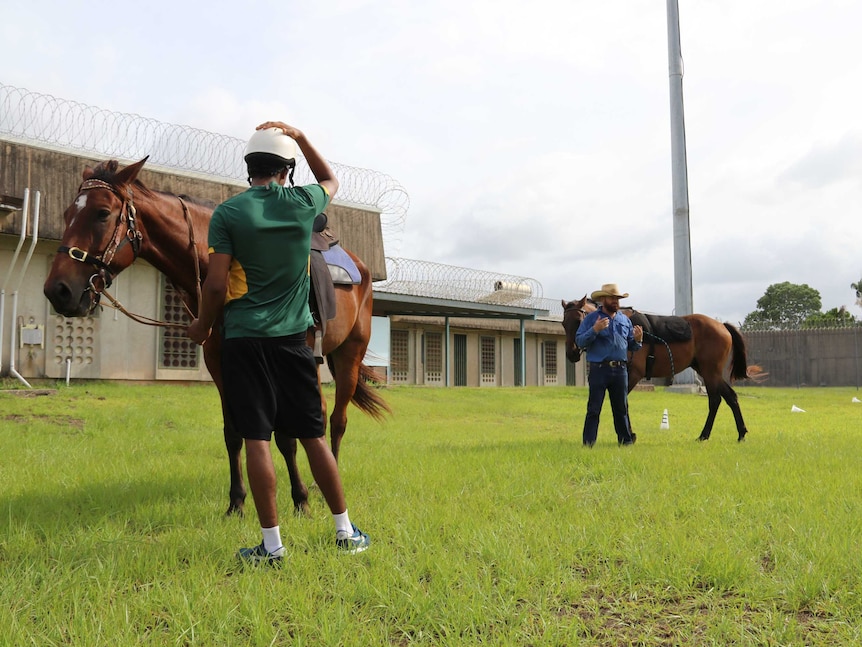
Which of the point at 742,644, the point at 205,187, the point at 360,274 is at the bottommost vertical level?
the point at 742,644

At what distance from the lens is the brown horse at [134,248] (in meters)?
3.95

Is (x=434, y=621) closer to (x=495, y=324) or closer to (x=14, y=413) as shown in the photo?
(x=14, y=413)

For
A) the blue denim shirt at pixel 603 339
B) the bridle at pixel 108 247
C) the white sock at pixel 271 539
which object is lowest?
the white sock at pixel 271 539

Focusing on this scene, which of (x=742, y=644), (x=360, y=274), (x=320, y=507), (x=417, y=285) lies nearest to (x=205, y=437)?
(x=360, y=274)

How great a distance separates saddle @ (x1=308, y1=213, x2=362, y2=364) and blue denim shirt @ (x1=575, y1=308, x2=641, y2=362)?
3.45 meters

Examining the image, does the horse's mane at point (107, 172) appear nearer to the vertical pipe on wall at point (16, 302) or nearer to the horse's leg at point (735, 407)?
the horse's leg at point (735, 407)

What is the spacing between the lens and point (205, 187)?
1688cm

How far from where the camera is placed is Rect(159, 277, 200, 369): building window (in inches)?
658

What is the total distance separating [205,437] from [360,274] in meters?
4.07

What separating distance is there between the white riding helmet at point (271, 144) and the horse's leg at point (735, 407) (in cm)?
762

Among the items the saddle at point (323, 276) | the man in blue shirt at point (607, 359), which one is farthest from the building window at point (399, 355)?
the saddle at point (323, 276)

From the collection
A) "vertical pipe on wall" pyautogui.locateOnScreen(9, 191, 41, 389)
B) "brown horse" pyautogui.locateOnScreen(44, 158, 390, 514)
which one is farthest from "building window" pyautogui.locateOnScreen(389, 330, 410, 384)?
"brown horse" pyautogui.locateOnScreen(44, 158, 390, 514)

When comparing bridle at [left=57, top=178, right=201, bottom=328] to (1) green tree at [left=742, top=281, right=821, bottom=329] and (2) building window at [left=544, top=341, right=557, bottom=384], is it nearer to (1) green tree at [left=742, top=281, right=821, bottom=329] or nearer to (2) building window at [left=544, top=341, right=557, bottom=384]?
(2) building window at [left=544, top=341, right=557, bottom=384]

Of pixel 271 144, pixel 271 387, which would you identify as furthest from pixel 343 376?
pixel 271 144
